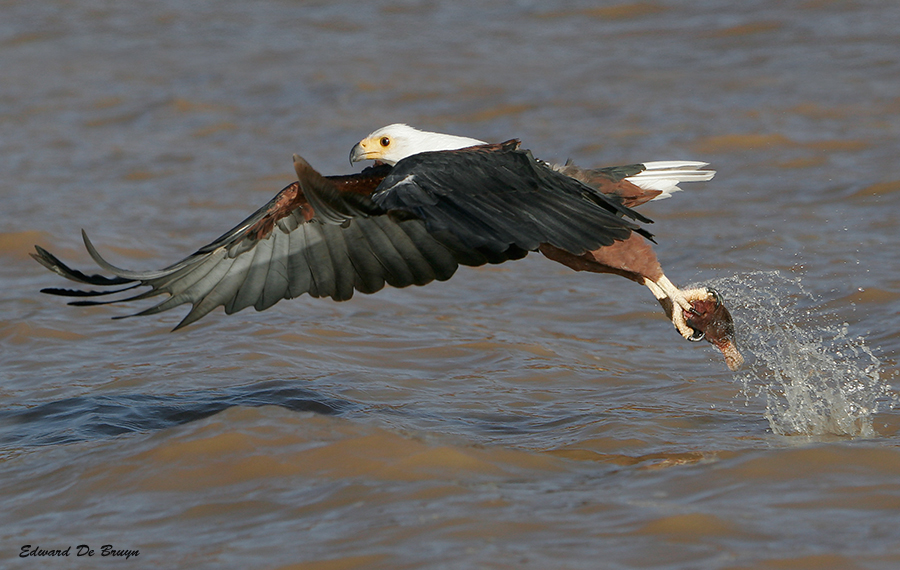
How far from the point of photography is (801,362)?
5023mm

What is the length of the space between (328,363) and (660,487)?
8.04 feet

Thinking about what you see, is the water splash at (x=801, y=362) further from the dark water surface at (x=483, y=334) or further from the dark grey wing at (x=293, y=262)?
the dark grey wing at (x=293, y=262)

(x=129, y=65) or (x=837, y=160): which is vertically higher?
(x=129, y=65)

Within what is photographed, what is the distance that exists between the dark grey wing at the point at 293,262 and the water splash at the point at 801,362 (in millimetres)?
1607

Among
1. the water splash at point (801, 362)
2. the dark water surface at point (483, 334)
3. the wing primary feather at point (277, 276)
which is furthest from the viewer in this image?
the water splash at point (801, 362)

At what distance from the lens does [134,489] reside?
3.84 m

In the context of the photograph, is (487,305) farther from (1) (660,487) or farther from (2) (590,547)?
(2) (590,547)

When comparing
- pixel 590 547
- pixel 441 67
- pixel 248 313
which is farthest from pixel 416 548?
pixel 441 67

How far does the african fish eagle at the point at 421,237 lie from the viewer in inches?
141

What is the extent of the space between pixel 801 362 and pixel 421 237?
6.76 feet

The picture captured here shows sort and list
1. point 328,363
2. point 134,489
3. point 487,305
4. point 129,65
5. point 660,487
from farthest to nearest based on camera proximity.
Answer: point 129,65
point 487,305
point 328,363
point 134,489
point 660,487
